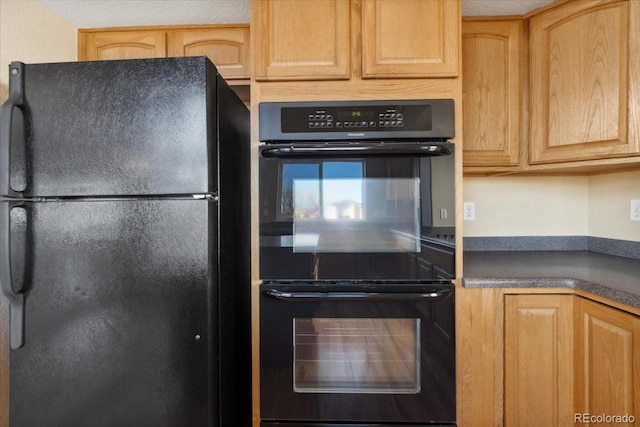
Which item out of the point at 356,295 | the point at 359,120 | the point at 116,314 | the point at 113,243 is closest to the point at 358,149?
the point at 359,120

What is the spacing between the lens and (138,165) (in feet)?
3.70

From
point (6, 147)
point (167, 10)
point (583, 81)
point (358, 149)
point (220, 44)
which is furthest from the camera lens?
point (220, 44)

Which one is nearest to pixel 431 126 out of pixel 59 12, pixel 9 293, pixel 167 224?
pixel 167 224

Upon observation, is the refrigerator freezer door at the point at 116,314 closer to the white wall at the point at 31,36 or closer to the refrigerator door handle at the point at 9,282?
the refrigerator door handle at the point at 9,282

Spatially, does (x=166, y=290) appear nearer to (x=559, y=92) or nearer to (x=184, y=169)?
(x=184, y=169)

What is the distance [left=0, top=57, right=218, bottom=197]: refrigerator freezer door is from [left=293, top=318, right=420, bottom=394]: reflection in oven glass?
2.37 ft

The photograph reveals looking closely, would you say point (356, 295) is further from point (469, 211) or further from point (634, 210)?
point (634, 210)

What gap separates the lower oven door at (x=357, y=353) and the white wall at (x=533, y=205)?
88 centimetres

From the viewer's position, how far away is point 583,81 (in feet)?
4.81

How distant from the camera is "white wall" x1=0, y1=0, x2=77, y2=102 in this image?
1440mm

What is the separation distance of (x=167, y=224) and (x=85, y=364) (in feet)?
1.85

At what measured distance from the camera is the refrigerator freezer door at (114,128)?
112 centimetres

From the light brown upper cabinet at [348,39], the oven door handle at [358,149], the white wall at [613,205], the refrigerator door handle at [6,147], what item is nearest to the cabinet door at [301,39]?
the light brown upper cabinet at [348,39]

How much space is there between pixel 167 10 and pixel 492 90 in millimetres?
1630
